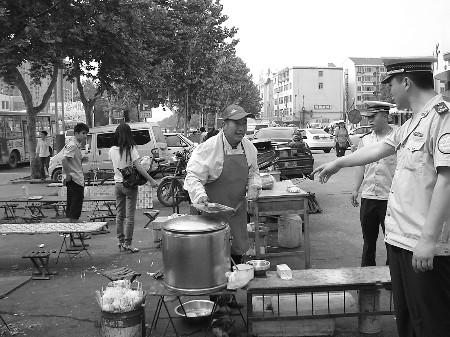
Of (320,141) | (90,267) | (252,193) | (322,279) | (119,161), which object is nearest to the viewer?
(322,279)

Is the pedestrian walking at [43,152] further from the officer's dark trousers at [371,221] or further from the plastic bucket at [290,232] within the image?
the officer's dark trousers at [371,221]

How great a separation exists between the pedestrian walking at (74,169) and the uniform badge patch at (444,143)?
20.6ft

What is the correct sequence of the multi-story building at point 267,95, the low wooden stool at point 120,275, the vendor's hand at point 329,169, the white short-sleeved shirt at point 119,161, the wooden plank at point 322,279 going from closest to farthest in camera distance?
1. the vendor's hand at point 329,169
2. the wooden plank at point 322,279
3. the low wooden stool at point 120,275
4. the white short-sleeved shirt at point 119,161
5. the multi-story building at point 267,95

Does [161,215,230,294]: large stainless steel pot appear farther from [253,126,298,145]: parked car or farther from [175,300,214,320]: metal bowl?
[253,126,298,145]: parked car

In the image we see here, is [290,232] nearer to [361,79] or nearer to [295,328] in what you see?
[295,328]


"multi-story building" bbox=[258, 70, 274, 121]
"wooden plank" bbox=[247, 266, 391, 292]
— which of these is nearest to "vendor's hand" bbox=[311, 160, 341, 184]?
"wooden plank" bbox=[247, 266, 391, 292]

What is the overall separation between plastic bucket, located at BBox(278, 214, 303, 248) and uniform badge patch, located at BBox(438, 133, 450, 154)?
5042 millimetres

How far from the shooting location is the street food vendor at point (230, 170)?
4594 mm

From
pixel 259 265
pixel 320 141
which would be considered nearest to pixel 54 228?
pixel 259 265

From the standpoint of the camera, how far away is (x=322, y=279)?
4336 mm

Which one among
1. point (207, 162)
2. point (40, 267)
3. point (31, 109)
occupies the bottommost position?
point (40, 267)

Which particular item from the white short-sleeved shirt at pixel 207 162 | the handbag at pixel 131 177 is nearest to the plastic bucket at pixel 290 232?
the handbag at pixel 131 177

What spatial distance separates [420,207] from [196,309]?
2904 millimetres

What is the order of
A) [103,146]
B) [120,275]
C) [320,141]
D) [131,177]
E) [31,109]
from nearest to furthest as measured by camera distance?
[120,275] → [131,177] → [103,146] → [31,109] → [320,141]
